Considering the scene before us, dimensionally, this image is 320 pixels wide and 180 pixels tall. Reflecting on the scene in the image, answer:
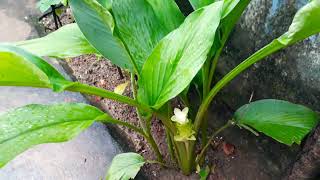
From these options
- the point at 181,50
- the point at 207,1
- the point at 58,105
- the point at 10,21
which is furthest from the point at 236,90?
the point at 10,21

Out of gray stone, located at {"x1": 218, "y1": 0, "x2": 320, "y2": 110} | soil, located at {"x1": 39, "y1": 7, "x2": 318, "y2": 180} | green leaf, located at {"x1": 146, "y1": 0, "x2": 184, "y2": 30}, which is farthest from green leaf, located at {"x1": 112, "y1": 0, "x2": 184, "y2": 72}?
soil, located at {"x1": 39, "y1": 7, "x2": 318, "y2": 180}

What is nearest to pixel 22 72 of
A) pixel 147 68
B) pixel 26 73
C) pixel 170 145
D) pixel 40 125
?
pixel 26 73

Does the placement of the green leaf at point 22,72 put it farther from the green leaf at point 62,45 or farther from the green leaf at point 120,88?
the green leaf at point 120,88

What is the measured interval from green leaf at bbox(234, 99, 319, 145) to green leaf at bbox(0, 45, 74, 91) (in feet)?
1.79

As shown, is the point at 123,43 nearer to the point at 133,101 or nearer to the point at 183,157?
the point at 133,101

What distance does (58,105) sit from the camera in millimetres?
1075

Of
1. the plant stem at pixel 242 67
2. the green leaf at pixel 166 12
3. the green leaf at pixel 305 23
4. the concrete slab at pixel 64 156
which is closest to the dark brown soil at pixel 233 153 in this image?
the concrete slab at pixel 64 156

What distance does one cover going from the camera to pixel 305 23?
79 centimetres

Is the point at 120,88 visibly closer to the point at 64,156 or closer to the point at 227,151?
the point at 64,156

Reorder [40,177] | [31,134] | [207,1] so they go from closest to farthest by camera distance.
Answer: [31,134] → [207,1] → [40,177]

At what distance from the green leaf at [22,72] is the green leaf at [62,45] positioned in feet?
0.87

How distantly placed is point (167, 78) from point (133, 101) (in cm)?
10

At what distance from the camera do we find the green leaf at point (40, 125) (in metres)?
0.95

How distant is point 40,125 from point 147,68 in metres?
0.28
